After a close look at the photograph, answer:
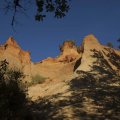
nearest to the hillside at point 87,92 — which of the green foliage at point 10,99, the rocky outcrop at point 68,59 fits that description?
the rocky outcrop at point 68,59

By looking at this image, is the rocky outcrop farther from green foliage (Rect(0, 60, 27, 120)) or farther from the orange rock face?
green foliage (Rect(0, 60, 27, 120))

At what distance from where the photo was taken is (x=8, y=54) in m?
41.9

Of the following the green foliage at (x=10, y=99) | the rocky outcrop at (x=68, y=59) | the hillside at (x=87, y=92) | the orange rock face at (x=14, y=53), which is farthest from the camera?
the orange rock face at (x=14, y=53)

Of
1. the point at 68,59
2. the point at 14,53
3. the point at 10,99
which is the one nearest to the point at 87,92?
the point at 10,99

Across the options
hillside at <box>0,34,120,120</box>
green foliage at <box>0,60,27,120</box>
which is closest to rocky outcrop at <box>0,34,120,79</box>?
hillside at <box>0,34,120,120</box>

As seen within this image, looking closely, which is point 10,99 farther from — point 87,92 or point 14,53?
point 14,53

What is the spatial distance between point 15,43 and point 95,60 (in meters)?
21.2

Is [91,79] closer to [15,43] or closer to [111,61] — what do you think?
[111,61]

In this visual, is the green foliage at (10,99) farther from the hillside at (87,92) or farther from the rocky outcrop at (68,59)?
the rocky outcrop at (68,59)

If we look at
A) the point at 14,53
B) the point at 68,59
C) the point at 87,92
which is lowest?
the point at 87,92

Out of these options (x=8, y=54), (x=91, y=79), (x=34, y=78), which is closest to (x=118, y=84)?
(x=91, y=79)

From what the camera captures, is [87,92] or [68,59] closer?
[87,92]

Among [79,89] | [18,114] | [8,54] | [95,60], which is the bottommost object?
[18,114]

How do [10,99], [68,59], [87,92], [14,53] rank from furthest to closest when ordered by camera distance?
[68,59]
[14,53]
[87,92]
[10,99]
